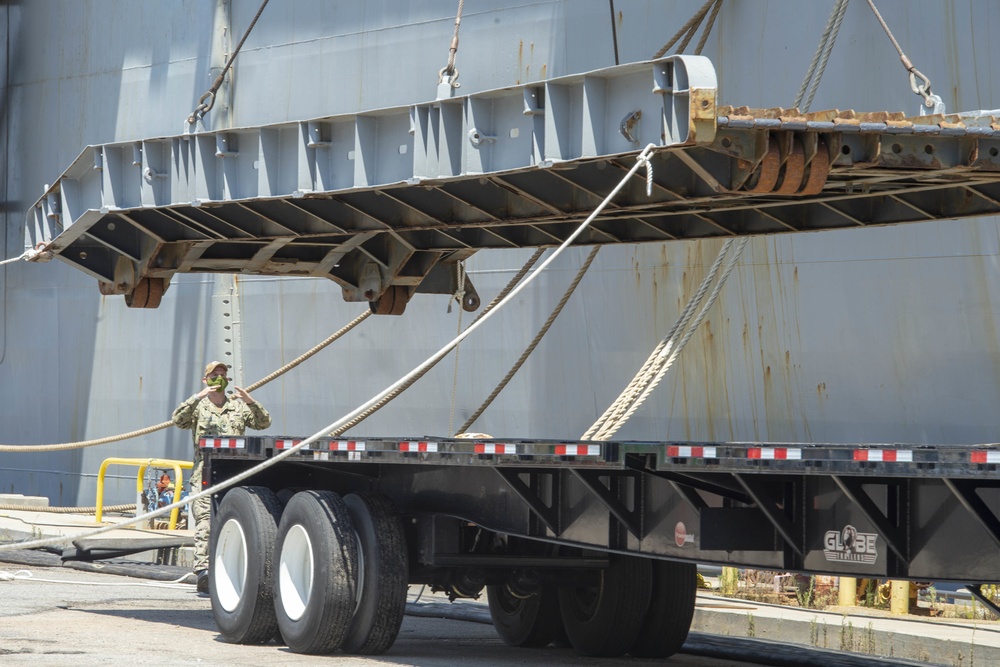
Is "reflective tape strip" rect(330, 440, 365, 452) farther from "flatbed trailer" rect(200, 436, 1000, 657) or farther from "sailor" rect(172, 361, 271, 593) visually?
"sailor" rect(172, 361, 271, 593)

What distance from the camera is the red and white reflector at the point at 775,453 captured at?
7234 millimetres

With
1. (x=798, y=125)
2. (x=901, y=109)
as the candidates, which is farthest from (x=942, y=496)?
(x=901, y=109)

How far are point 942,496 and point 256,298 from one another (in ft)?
41.7

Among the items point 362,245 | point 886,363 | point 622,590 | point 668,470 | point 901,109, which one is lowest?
point 622,590

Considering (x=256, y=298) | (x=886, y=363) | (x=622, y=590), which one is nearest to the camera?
(x=622, y=590)

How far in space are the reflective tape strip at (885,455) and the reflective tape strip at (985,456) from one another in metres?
0.32

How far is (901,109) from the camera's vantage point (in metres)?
12.6

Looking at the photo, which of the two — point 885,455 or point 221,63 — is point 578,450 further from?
point 221,63

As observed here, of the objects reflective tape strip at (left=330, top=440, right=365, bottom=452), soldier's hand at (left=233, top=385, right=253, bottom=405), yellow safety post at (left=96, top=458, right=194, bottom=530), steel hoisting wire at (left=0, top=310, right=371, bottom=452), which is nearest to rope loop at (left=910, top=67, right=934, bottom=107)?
reflective tape strip at (left=330, top=440, right=365, bottom=452)

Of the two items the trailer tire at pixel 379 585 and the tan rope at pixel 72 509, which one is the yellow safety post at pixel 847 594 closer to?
the trailer tire at pixel 379 585

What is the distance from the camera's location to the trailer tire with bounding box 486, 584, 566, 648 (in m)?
10.9

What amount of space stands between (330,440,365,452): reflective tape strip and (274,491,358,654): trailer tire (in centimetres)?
32

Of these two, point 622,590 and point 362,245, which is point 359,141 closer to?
point 362,245

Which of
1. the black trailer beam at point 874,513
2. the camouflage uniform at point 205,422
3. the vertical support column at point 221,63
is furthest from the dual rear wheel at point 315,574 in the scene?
the vertical support column at point 221,63
